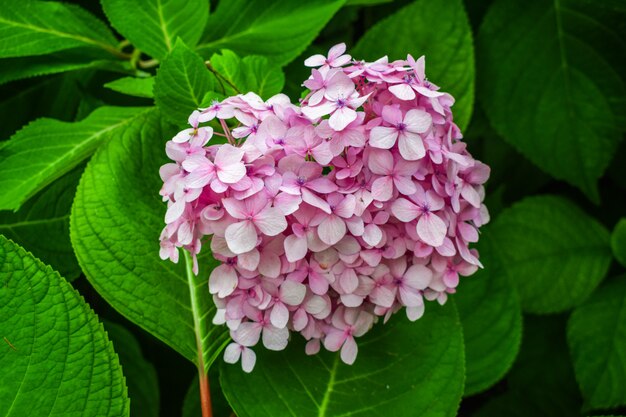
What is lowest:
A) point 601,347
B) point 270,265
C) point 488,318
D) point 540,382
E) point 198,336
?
point 540,382

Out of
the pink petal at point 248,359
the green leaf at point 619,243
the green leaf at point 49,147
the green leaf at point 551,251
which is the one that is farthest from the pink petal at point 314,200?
the green leaf at point 619,243

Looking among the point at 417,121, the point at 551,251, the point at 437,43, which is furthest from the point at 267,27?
the point at 551,251

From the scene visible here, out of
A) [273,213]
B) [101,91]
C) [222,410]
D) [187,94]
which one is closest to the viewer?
[273,213]

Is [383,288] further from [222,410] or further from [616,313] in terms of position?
[616,313]

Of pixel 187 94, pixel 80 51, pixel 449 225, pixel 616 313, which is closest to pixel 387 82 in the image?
pixel 449 225

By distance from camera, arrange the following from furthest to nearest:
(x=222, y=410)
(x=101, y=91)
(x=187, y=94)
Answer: (x=101, y=91) → (x=222, y=410) → (x=187, y=94)

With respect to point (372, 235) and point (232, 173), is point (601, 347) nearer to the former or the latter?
point (372, 235)
